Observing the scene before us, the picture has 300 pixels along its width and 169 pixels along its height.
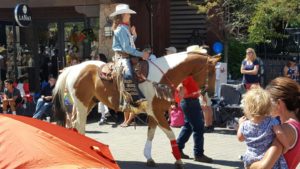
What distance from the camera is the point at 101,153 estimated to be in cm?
514

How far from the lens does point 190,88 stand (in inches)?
335

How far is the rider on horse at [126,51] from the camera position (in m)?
8.09

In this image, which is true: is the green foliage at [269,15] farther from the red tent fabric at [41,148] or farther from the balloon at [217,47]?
the red tent fabric at [41,148]

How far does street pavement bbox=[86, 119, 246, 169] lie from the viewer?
28.8 ft

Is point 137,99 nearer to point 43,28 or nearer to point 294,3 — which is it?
point 294,3

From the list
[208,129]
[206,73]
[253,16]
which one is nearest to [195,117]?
[206,73]

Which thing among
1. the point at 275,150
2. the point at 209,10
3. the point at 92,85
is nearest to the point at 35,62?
the point at 209,10

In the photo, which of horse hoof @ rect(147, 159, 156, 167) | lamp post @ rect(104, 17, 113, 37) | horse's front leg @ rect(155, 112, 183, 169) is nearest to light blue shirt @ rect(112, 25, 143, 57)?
horse's front leg @ rect(155, 112, 183, 169)

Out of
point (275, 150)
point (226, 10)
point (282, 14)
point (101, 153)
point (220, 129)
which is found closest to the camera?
point (275, 150)

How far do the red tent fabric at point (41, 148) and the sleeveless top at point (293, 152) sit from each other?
5.90 feet

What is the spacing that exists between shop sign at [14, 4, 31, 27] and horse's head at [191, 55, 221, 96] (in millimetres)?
8792

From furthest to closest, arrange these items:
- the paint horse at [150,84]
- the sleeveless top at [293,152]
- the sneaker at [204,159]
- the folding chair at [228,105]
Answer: the folding chair at [228,105] → the sneaker at [204,159] → the paint horse at [150,84] → the sleeveless top at [293,152]

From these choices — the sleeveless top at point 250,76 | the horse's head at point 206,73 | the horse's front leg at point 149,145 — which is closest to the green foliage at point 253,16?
the sleeveless top at point 250,76

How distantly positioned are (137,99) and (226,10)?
896 centimetres
